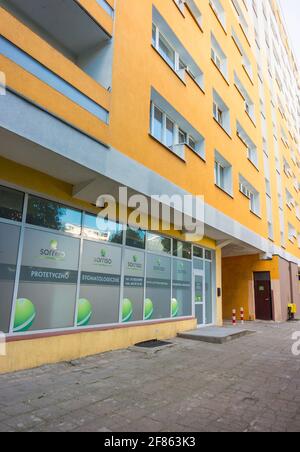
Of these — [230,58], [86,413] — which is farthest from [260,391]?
[230,58]

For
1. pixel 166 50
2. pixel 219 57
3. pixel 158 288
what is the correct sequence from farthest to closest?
pixel 219 57 < pixel 166 50 < pixel 158 288

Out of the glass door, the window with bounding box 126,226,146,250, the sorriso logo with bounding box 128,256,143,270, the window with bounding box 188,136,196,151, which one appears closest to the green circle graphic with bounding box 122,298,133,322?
the sorriso logo with bounding box 128,256,143,270

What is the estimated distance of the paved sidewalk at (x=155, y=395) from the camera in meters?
3.84

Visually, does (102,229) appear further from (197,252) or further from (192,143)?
(197,252)

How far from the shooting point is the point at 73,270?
24.3 feet

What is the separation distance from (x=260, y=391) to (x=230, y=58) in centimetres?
1574

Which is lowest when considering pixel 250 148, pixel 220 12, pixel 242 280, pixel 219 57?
pixel 242 280

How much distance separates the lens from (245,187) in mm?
17891

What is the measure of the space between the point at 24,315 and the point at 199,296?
8652 millimetres

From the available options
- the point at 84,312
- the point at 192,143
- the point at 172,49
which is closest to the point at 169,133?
the point at 192,143

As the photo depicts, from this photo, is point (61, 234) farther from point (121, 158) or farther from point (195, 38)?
point (195, 38)

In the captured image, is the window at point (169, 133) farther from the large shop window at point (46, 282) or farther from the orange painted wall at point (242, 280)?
the orange painted wall at point (242, 280)

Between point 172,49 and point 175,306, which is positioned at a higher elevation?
point 172,49

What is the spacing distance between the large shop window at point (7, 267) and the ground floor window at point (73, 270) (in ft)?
0.06
